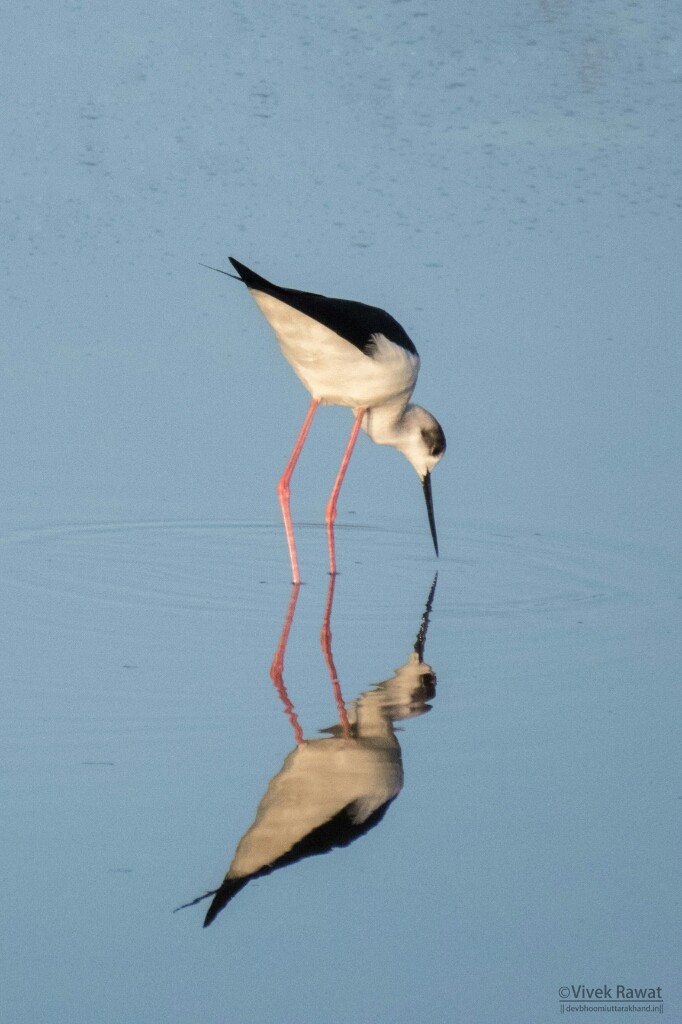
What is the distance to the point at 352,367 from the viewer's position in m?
5.66

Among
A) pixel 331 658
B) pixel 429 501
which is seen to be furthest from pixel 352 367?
pixel 331 658

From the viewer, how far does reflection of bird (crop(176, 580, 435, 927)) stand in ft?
10.4

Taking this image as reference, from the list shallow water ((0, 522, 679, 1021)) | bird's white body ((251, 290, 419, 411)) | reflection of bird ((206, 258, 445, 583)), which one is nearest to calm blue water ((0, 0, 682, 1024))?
shallow water ((0, 522, 679, 1021))

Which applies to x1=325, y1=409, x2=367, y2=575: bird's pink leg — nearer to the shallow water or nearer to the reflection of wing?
the shallow water

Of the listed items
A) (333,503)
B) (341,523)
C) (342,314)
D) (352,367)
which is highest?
(342,314)

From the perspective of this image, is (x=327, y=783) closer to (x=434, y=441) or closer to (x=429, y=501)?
(x=429, y=501)

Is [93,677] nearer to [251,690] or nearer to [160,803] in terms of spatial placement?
[251,690]

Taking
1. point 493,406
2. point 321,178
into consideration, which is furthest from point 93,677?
point 321,178

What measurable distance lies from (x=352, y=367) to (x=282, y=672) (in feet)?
5.55

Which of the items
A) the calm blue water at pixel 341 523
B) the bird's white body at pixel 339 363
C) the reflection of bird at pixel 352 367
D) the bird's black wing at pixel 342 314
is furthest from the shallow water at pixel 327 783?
the bird's black wing at pixel 342 314

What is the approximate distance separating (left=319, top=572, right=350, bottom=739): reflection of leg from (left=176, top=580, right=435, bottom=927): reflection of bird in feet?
0.04

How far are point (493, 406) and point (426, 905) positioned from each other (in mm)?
3995

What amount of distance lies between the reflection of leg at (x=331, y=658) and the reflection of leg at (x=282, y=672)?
0.11 metres

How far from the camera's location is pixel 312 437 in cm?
671
